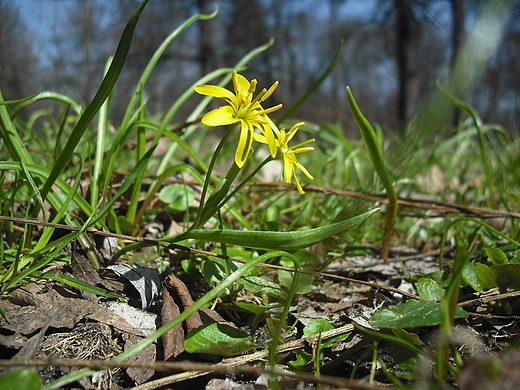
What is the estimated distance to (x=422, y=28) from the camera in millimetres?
7770

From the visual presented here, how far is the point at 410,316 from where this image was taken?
25.9 inches

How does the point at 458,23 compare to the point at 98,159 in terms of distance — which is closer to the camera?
the point at 98,159

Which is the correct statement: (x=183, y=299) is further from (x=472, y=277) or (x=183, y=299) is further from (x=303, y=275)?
(x=472, y=277)

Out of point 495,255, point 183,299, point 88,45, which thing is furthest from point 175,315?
point 88,45

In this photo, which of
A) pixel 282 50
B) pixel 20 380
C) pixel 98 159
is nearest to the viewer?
pixel 20 380

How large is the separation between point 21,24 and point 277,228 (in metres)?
6.02

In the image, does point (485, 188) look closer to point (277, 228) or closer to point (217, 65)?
point (277, 228)

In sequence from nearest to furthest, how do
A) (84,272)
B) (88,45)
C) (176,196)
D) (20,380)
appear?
(20,380)
(84,272)
(176,196)
(88,45)

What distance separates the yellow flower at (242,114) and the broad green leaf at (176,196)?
642mm

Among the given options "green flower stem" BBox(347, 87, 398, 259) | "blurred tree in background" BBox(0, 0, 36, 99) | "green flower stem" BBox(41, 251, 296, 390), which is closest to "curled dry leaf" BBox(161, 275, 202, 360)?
"green flower stem" BBox(41, 251, 296, 390)

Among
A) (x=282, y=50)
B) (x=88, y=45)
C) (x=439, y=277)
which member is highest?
(x=88, y=45)

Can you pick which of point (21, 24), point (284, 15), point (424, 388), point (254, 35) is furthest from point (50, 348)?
point (284, 15)

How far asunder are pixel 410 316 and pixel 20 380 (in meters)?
0.62

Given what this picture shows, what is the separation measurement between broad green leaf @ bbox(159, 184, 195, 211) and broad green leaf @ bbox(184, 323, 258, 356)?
24.0 inches
